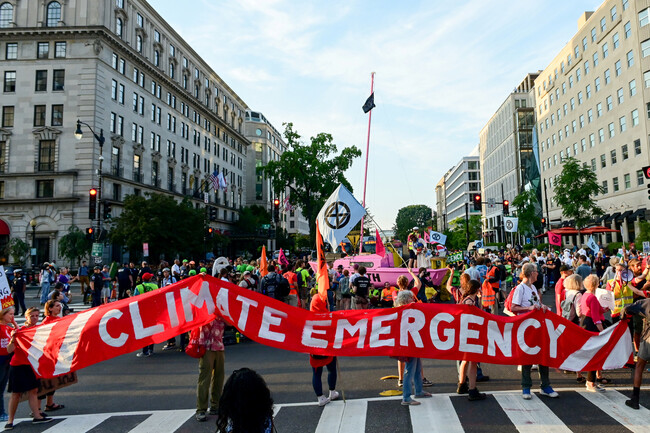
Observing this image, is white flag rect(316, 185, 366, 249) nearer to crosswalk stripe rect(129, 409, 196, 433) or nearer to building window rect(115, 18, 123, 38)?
crosswalk stripe rect(129, 409, 196, 433)

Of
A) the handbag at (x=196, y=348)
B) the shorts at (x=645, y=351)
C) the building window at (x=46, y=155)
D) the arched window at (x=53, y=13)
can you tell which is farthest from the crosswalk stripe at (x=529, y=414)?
the arched window at (x=53, y=13)

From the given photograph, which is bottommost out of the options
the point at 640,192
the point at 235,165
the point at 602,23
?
the point at 640,192

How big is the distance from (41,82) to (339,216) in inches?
1594

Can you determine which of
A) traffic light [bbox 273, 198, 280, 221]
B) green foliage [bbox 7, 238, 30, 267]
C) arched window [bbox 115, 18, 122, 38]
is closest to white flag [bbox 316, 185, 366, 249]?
traffic light [bbox 273, 198, 280, 221]

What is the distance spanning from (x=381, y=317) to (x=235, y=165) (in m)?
73.5

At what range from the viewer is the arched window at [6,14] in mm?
40406

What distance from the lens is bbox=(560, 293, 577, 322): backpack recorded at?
25.1 feet

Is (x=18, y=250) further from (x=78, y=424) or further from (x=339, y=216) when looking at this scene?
(x=78, y=424)

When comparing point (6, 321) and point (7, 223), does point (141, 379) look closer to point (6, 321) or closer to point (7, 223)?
point (6, 321)

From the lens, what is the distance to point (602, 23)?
155ft

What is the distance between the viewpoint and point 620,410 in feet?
19.7

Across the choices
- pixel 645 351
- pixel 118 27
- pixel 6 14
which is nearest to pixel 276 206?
pixel 645 351

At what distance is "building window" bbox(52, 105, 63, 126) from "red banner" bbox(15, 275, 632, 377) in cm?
3995

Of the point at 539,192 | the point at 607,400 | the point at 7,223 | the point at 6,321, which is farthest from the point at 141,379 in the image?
the point at 539,192
